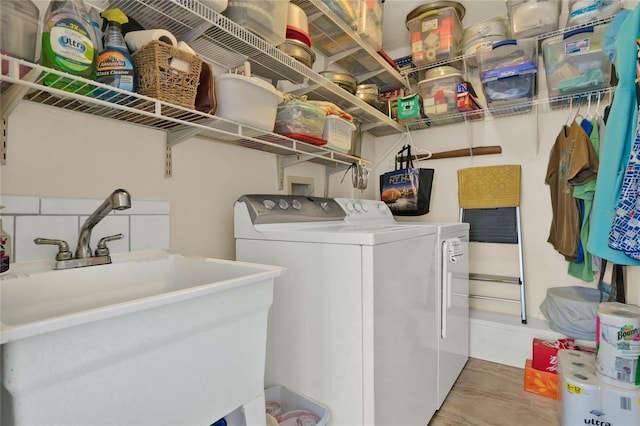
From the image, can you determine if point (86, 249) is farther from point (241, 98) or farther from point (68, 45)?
point (241, 98)

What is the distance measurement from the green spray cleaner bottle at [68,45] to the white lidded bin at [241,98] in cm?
43

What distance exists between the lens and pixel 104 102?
0.98 metres

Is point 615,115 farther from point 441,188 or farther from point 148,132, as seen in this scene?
point 148,132

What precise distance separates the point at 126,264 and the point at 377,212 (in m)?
1.57

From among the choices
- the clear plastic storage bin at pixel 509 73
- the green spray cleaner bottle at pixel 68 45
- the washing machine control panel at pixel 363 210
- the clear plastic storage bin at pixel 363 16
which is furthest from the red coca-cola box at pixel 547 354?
the green spray cleaner bottle at pixel 68 45

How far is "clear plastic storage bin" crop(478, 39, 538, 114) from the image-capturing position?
82.9 inches

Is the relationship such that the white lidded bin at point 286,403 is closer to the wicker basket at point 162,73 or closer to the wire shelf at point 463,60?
the wicker basket at point 162,73

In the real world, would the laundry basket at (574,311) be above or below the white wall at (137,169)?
below

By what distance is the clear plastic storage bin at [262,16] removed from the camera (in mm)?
1314

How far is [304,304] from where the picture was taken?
4.33 feet

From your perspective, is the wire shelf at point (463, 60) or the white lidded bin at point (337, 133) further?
the wire shelf at point (463, 60)

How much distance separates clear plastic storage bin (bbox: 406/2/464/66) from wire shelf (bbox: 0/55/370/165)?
5.17ft

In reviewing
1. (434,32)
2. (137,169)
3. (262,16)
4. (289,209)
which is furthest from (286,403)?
(434,32)

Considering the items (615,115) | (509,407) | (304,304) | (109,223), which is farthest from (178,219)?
(509,407)
